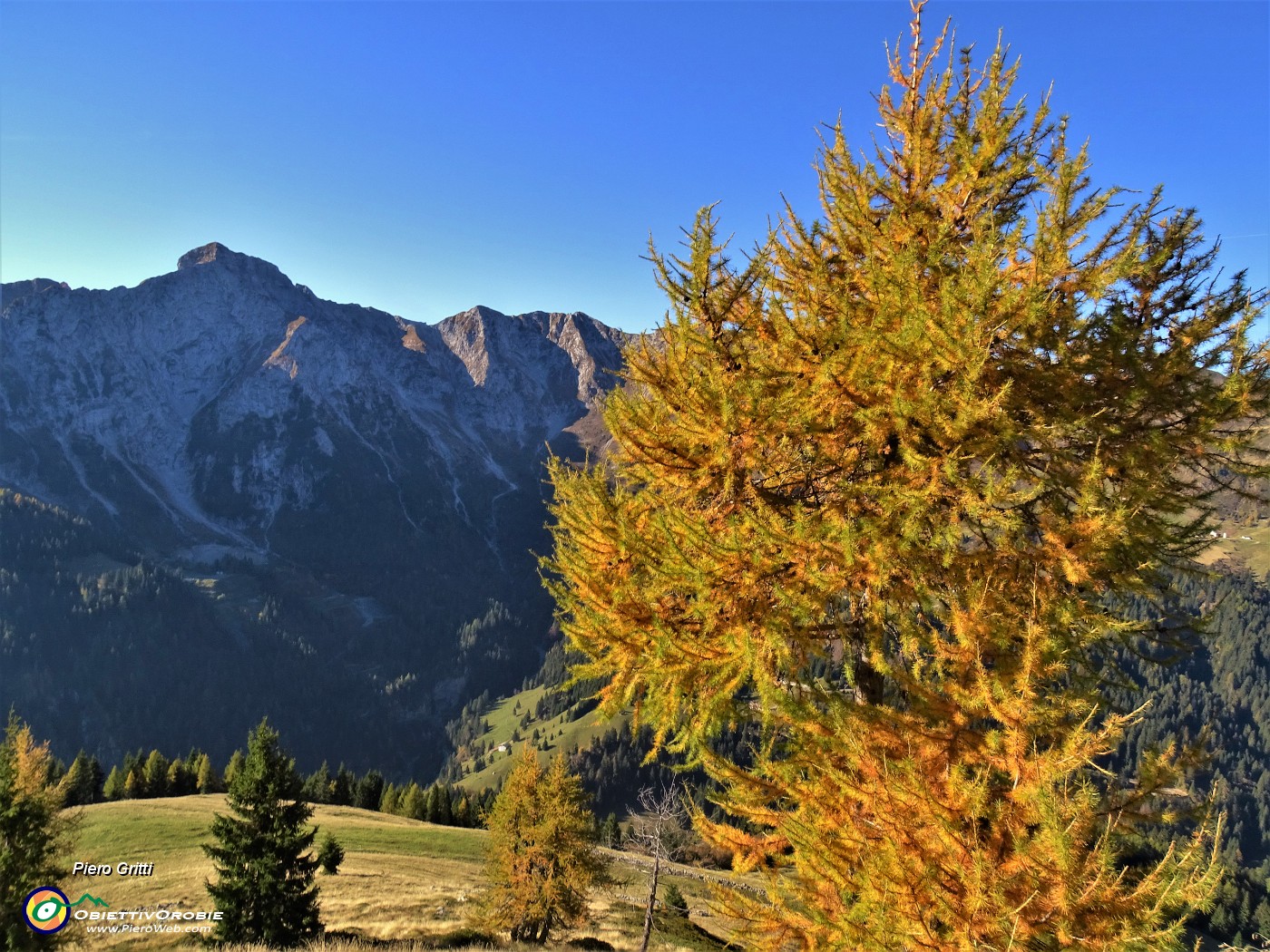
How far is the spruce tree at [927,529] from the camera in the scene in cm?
501

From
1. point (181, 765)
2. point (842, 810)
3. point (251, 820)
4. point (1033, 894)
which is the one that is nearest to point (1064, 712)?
point (1033, 894)

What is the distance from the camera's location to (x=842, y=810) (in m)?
5.71

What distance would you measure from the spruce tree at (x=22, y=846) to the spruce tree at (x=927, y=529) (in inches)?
1155

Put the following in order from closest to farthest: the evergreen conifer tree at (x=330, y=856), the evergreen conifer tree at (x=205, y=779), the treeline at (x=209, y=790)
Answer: the evergreen conifer tree at (x=330, y=856) → the treeline at (x=209, y=790) → the evergreen conifer tree at (x=205, y=779)

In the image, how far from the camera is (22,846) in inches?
968

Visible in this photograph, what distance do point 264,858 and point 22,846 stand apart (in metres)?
8.20

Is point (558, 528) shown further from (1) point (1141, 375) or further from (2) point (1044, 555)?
(1) point (1141, 375)

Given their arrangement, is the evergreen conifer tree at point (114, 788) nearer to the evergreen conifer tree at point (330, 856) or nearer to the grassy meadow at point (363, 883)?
the grassy meadow at point (363, 883)

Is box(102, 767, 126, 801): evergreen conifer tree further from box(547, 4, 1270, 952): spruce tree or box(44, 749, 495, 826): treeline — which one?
box(547, 4, 1270, 952): spruce tree

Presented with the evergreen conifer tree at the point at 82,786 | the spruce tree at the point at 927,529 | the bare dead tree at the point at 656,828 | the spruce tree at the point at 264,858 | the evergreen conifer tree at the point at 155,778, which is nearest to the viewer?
the spruce tree at the point at 927,529

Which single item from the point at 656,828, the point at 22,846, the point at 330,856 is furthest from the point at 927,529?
the point at 330,856

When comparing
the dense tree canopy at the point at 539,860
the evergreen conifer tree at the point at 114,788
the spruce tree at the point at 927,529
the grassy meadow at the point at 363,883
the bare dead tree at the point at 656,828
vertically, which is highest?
the spruce tree at the point at 927,529

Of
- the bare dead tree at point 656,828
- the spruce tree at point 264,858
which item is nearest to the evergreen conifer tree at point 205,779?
the spruce tree at point 264,858

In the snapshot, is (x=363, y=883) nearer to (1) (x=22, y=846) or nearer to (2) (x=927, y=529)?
(1) (x=22, y=846)
